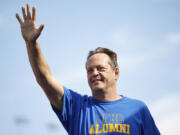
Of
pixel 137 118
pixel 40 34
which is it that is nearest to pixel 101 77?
pixel 137 118

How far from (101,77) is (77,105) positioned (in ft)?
1.69

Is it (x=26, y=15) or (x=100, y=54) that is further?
(x=100, y=54)

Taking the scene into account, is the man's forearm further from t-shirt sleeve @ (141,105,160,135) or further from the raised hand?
t-shirt sleeve @ (141,105,160,135)

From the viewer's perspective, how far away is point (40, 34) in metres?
4.14

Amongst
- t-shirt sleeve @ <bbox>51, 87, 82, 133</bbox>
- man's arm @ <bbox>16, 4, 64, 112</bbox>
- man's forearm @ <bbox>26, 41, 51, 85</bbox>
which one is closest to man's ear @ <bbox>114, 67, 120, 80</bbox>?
t-shirt sleeve @ <bbox>51, 87, 82, 133</bbox>

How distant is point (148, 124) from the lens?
4.41 metres

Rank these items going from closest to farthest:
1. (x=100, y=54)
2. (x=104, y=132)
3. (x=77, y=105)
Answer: (x=104, y=132) → (x=77, y=105) → (x=100, y=54)

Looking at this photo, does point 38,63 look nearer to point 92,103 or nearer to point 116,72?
point 92,103

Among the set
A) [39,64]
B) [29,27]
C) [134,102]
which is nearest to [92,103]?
[134,102]

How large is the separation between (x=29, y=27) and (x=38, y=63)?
505 millimetres

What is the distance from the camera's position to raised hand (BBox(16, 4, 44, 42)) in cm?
412

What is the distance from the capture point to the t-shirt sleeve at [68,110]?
13.7 feet

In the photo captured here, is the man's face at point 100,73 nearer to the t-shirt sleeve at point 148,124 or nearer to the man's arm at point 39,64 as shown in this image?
the man's arm at point 39,64

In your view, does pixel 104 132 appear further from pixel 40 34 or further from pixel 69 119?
pixel 40 34
